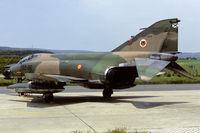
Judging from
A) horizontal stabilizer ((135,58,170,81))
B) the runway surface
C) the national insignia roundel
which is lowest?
the runway surface

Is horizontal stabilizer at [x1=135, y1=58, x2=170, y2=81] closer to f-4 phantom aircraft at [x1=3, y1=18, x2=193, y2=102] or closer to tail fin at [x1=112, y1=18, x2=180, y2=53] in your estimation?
f-4 phantom aircraft at [x1=3, y1=18, x2=193, y2=102]

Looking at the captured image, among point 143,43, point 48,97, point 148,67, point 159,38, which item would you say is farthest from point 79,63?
point 148,67

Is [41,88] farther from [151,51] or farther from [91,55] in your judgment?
[151,51]

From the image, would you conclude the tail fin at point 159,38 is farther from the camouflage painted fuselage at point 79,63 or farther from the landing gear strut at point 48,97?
the landing gear strut at point 48,97

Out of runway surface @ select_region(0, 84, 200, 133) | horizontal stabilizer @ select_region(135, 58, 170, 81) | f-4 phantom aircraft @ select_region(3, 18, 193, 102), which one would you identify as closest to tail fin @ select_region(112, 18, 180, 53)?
f-4 phantom aircraft @ select_region(3, 18, 193, 102)

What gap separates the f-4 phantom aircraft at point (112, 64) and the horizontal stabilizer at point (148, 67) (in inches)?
1.7

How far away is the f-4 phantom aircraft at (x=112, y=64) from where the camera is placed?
13930 mm

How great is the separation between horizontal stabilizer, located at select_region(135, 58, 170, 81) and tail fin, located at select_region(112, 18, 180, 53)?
1.48 metres

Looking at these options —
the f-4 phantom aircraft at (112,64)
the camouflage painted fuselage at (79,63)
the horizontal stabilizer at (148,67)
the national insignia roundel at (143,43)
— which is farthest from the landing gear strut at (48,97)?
the national insignia roundel at (143,43)

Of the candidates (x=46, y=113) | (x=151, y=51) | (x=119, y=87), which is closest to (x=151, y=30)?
(x=151, y=51)

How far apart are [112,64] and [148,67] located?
9.61 ft

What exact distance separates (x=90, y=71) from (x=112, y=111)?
147 inches

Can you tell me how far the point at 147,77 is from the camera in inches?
439

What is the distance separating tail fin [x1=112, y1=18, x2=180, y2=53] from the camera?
14.4 metres
